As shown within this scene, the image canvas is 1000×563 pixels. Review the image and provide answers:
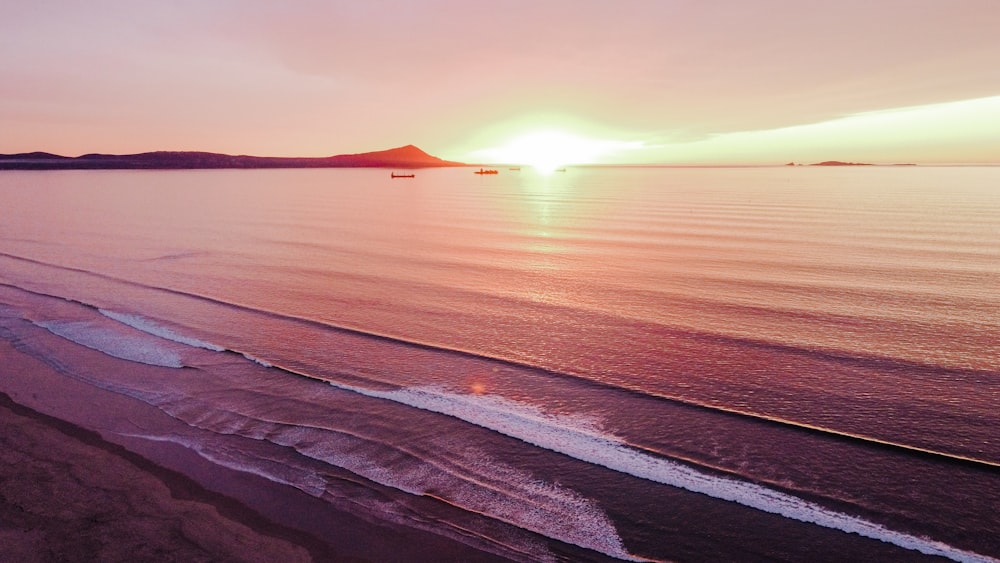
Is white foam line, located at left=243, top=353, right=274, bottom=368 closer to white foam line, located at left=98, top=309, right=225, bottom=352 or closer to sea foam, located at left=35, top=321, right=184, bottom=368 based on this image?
white foam line, located at left=98, top=309, right=225, bottom=352

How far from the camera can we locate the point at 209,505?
6.34 metres

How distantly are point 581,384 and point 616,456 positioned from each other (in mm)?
2526

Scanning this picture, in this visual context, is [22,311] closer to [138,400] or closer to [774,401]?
[138,400]

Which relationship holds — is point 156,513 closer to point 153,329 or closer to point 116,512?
point 116,512

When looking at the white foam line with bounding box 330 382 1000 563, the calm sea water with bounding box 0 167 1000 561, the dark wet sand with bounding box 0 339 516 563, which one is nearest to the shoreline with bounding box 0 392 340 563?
the dark wet sand with bounding box 0 339 516 563

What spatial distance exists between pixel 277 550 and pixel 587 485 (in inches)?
147

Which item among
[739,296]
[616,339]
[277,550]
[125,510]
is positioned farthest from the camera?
[739,296]

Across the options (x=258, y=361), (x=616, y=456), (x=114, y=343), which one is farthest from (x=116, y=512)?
(x=114, y=343)

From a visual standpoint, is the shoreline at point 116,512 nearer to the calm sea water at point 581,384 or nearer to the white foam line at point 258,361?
the calm sea water at point 581,384

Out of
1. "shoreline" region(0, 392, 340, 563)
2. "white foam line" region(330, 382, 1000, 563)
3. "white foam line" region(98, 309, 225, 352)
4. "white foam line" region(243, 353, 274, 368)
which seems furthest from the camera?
"white foam line" region(98, 309, 225, 352)

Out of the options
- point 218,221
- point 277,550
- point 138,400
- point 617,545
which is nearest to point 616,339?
point 617,545

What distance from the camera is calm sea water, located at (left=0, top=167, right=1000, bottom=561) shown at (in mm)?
6418

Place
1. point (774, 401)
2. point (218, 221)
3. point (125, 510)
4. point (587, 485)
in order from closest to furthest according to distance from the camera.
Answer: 1. point (125, 510)
2. point (587, 485)
3. point (774, 401)
4. point (218, 221)

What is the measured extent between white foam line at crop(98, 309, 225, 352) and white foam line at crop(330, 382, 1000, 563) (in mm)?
4361
